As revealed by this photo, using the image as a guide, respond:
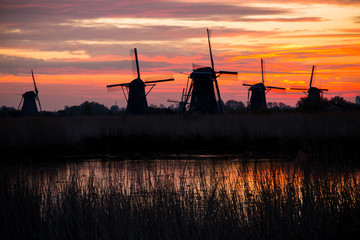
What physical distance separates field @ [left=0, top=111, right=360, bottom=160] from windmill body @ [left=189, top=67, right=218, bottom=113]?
1515cm

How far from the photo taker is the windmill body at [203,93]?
3450 centimetres

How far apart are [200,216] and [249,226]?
0.63 metres

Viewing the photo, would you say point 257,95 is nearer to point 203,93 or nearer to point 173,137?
point 203,93

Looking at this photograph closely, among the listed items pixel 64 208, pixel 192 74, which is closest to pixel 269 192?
pixel 64 208

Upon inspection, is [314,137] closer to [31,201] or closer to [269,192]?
[269,192]

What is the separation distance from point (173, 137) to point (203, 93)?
17.2 metres

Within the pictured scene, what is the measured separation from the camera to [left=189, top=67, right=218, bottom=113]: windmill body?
34500 mm

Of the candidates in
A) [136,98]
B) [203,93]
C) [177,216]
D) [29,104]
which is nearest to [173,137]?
[177,216]

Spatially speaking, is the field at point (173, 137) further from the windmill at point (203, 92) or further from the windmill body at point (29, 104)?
the windmill body at point (29, 104)

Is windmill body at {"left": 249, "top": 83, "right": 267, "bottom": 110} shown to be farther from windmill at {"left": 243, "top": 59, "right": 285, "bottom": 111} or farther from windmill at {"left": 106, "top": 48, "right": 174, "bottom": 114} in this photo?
windmill at {"left": 106, "top": 48, "right": 174, "bottom": 114}

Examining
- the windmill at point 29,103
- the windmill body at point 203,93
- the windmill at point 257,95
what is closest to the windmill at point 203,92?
the windmill body at point 203,93

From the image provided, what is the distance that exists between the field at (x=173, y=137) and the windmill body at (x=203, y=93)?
1515 cm

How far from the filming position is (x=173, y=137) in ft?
58.1

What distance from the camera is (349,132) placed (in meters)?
Answer: 16.8
